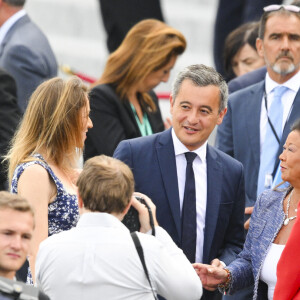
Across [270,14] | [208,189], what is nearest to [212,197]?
[208,189]

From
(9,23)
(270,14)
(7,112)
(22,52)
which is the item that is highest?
(270,14)

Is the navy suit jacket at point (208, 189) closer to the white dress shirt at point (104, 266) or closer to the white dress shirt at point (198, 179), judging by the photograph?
the white dress shirt at point (198, 179)

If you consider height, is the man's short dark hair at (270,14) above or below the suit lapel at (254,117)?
above

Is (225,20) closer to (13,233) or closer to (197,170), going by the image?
Result: (197,170)

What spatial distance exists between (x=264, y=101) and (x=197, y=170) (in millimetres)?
1227

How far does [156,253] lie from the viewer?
429 centimetres

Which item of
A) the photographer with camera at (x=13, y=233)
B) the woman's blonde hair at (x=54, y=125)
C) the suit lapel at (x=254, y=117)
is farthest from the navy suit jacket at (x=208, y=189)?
the photographer with camera at (x=13, y=233)

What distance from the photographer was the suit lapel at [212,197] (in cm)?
539

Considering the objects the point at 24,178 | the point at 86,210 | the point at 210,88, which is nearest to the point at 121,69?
the point at 210,88

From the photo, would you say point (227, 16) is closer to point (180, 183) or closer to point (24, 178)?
point (180, 183)

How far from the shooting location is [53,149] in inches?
203

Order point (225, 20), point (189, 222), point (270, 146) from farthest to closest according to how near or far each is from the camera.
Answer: point (225, 20) < point (270, 146) < point (189, 222)

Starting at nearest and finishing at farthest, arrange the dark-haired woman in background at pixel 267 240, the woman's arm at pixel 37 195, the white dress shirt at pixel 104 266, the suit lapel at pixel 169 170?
1. the white dress shirt at pixel 104 266
2. the woman's arm at pixel 37 195
3. the dark-haired woman in background at pixel 267 240
4. the suit lapel at pixel 169 170

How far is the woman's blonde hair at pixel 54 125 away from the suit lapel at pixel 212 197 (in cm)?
73
